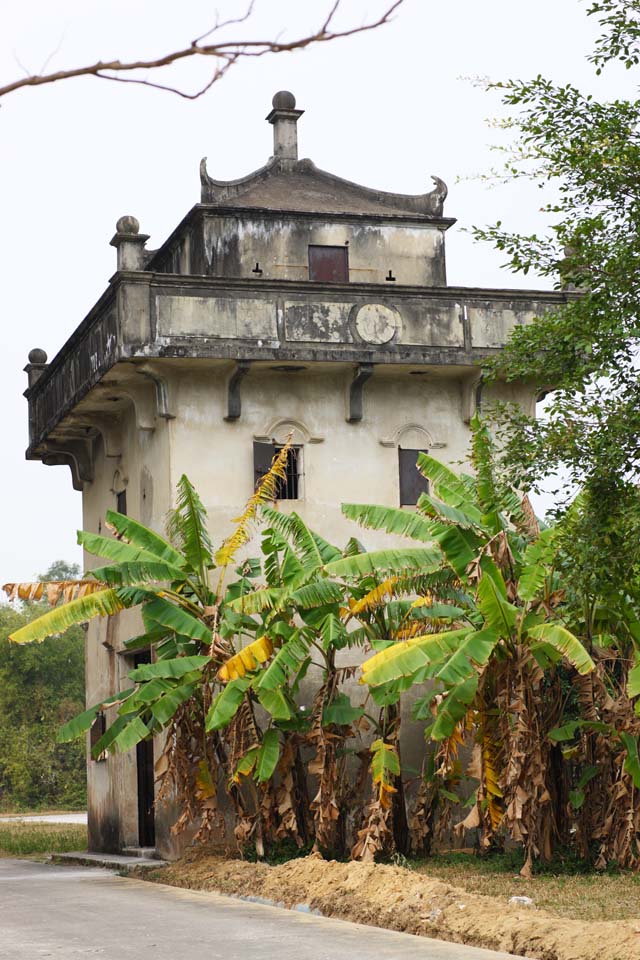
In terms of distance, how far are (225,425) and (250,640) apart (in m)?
3.38

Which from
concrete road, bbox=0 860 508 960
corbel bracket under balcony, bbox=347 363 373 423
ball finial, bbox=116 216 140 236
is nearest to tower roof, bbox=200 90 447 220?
ball finial, bbox=116 216 140 236

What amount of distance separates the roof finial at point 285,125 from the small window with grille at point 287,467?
19.7 feet

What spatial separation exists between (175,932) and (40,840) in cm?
1517

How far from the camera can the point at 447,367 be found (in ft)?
71.5

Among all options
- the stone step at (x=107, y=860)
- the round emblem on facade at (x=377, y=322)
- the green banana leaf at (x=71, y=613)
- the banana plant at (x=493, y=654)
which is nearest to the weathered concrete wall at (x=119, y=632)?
the stone step at (x=107, y=860)

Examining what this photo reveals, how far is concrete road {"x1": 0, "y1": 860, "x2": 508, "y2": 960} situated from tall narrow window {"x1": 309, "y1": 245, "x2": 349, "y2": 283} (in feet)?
34.7

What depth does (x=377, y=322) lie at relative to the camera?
2144 cm

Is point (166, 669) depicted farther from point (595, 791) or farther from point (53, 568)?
point (53, 568)

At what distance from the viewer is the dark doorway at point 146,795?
2259 cm

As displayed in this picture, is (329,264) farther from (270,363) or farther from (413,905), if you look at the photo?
(413,905)

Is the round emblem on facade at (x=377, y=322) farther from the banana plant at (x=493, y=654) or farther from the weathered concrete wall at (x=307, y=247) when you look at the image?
the banana plant at (x=493, y=654)

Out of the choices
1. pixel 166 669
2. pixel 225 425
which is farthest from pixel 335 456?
pixel 166 669

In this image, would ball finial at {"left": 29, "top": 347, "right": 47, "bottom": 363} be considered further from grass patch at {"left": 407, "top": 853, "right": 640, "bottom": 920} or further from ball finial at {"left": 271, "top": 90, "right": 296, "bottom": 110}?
grass patch at {"left": 407, "top": 853, "right": 640, "bottom": 920}

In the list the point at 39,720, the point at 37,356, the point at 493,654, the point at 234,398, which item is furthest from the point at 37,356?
the point at 39,720
